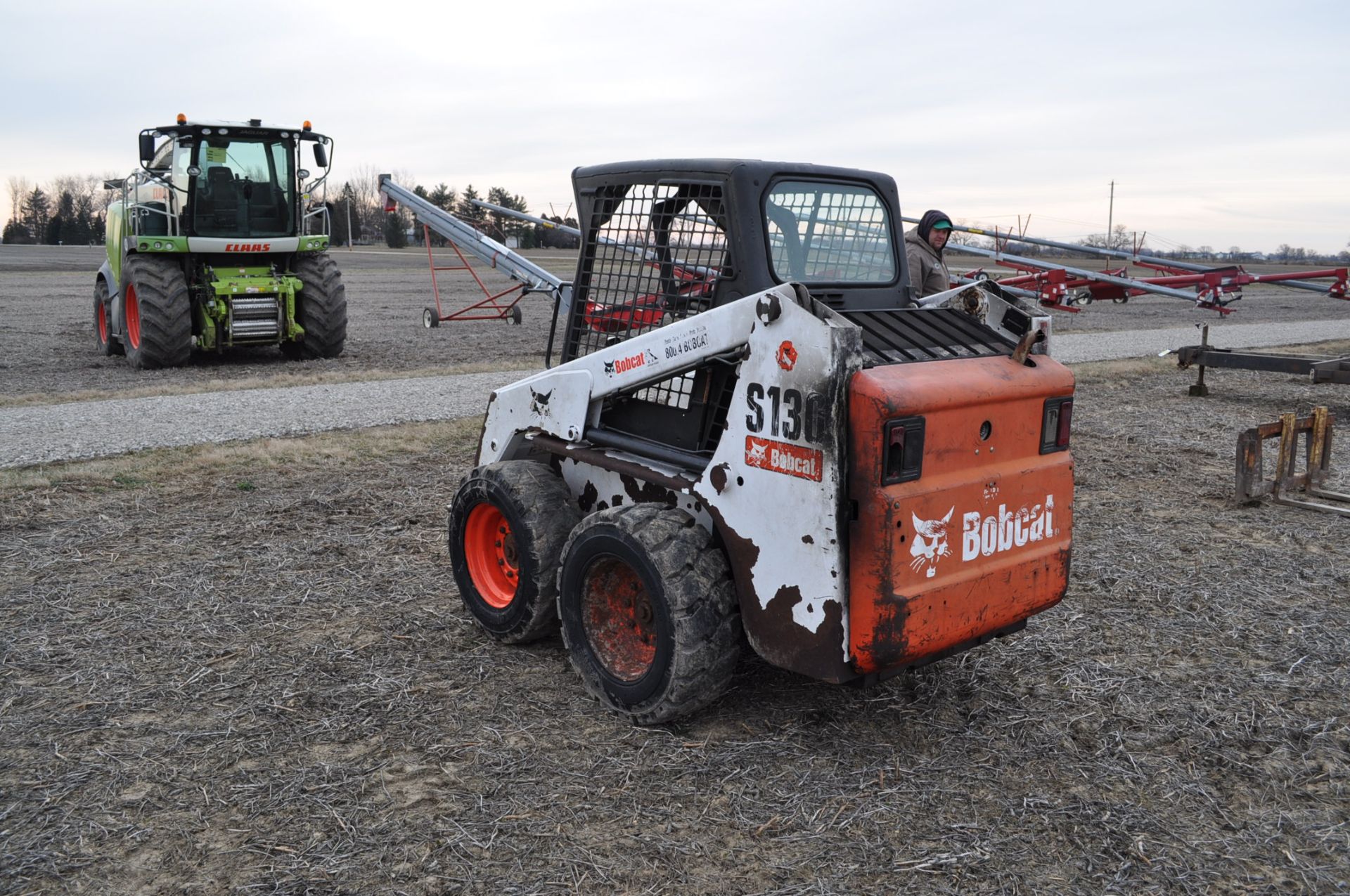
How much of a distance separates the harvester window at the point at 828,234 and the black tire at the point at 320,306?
11201mm

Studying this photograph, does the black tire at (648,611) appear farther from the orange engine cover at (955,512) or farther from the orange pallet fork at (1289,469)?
the orange pallet fork at (1289,469)

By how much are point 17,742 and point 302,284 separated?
36.5ft

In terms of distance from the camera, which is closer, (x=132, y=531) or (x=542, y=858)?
(x=542, y=858)

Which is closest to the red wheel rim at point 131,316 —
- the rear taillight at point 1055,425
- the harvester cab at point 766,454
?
the harvester cab at point 766,454

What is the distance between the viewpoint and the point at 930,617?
11.9 ft

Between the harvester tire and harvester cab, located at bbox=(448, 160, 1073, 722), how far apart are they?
481 inches

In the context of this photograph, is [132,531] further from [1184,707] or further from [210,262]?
[210,262]

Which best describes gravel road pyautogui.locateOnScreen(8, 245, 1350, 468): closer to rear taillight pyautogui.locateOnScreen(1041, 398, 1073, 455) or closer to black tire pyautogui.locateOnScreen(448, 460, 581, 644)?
black tire pyautogui.locateOnScreen(448, 460, 581, 644)

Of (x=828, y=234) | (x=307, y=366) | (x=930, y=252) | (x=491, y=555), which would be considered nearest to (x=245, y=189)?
(x=307, y=366)

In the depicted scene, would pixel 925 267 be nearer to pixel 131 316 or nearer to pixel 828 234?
pixel 828 234

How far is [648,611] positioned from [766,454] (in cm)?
84

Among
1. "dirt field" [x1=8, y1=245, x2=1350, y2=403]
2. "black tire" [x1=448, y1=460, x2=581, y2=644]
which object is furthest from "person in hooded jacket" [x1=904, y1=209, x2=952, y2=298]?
"dirt field" [x1=8, y1=245, x2=1350, y2=403]

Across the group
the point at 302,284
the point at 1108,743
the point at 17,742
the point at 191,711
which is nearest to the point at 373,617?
the point at 191,711

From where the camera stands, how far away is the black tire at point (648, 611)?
3766 millimetres
